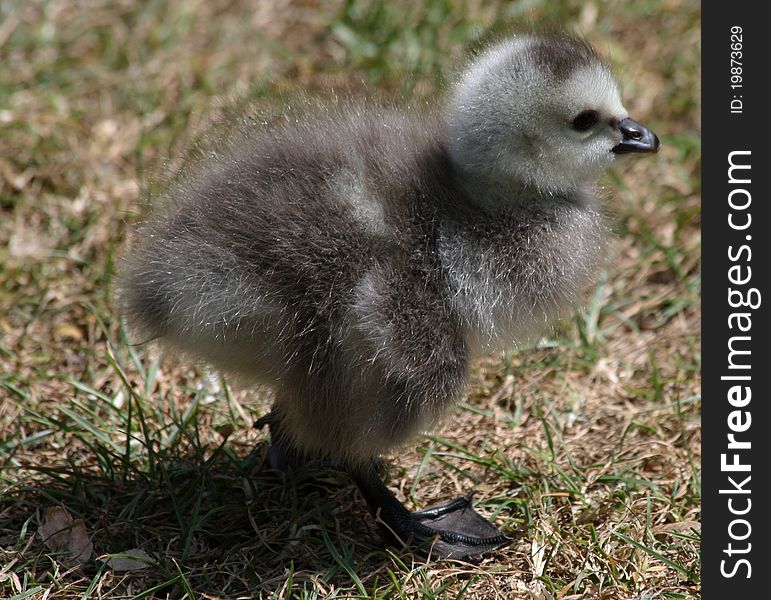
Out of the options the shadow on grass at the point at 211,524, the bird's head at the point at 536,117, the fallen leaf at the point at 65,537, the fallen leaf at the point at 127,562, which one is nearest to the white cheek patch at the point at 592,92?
the bird's head at the point at 536,117

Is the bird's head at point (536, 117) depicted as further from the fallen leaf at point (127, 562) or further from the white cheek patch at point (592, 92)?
the fallen leaf at point (127, 562)

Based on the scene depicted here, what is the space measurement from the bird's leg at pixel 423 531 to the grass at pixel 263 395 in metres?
0.04

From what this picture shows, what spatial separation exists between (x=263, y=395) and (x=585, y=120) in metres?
1.01

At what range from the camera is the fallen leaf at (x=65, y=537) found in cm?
261

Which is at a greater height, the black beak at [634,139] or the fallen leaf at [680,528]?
the black beak at [634,139]

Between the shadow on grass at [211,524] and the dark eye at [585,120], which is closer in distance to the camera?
the dark eye at [585,120]

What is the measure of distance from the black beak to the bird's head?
1 cm

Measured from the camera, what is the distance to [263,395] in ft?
8.54

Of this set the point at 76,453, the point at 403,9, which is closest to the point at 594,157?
the point at 76,453

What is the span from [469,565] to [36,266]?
1.81m

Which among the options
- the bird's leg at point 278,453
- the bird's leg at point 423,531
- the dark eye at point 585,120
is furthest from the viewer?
the bird's leg at point 278,453

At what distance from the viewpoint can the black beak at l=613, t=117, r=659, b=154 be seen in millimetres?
2500

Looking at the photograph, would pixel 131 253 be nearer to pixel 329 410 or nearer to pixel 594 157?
pixel 329 410

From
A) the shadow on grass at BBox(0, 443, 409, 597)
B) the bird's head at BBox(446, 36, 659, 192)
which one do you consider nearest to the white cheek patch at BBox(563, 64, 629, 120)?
the bird's head at BBox(446, 36, 659, 192)
